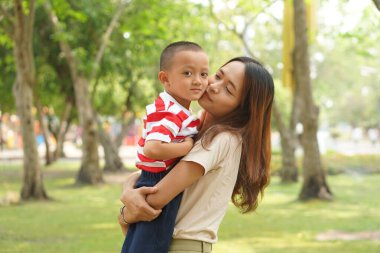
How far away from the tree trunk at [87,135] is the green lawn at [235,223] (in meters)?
1.39

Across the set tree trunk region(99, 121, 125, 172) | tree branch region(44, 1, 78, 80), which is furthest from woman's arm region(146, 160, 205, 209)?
tree trunk region(99, 121, 125, 172)

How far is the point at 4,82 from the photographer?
77.9 feet

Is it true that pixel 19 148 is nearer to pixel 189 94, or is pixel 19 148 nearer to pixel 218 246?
pixel 218 246

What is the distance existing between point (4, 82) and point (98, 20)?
547cm

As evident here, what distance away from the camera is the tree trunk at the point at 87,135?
1906cm

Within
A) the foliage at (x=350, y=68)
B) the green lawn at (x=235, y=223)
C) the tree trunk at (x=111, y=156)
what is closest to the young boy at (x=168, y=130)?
the green lawn at (x=235, y=223)

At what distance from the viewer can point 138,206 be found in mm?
2854

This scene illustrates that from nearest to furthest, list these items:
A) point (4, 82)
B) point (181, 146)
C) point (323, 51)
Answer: point (181, 146) → point (4, 82) → point (323, 51)

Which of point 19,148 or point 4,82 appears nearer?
point 4,82

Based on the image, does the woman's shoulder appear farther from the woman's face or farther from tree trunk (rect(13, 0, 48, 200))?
tree trunk (rect(13, 0, 48, 200))

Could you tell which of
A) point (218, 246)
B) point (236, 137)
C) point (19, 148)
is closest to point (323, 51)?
point (19, 148)

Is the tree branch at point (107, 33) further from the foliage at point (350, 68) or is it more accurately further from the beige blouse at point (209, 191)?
the beige blouse at point (209, 191)

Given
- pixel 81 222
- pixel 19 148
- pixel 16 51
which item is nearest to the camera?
pixel 81 222

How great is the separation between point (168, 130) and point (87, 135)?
16.7 metres
